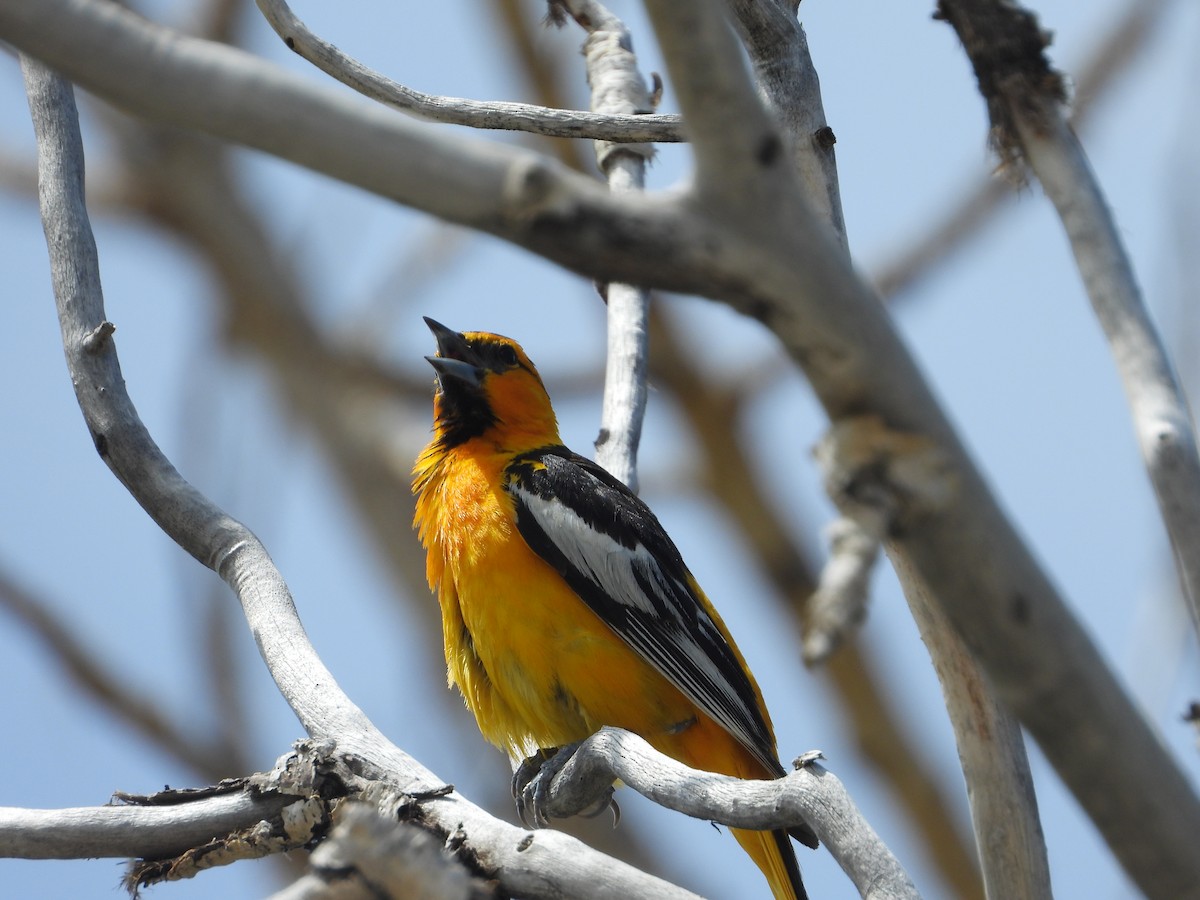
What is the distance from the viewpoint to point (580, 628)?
4879mm

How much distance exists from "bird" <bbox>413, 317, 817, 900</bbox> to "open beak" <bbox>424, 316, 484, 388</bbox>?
2.00 feet

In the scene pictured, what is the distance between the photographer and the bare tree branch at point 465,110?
3936mm

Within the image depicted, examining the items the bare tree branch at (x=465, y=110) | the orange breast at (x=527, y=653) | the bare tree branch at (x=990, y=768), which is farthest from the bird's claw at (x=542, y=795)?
the bare tree branch at (x=465, y=110)

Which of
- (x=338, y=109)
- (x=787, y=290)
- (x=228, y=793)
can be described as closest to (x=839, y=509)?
(x=787, y=290)

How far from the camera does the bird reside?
15.8 ft

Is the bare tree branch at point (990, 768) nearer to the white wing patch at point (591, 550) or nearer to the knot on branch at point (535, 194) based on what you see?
the knot on branch at point (535, 194)

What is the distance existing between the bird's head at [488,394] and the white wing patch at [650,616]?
0.68 m

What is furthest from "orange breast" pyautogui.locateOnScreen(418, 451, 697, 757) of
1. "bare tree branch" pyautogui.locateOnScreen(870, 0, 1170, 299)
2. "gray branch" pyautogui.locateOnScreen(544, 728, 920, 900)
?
"bare tree branch" pyautogui.locateOnScreen(870, 0, 1170, 299)

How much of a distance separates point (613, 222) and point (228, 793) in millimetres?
2267

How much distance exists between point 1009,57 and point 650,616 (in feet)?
10.4

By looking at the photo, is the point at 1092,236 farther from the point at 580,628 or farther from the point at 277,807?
the point at 580,628

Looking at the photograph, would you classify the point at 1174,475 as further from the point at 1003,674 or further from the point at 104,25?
the point at 104,25

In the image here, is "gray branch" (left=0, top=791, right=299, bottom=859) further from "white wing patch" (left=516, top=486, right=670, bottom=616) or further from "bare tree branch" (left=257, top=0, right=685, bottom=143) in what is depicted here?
"bare tree branch" (left=257, top=0, right=685, bottom=143)

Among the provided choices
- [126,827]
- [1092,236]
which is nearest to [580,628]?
[126,827]
